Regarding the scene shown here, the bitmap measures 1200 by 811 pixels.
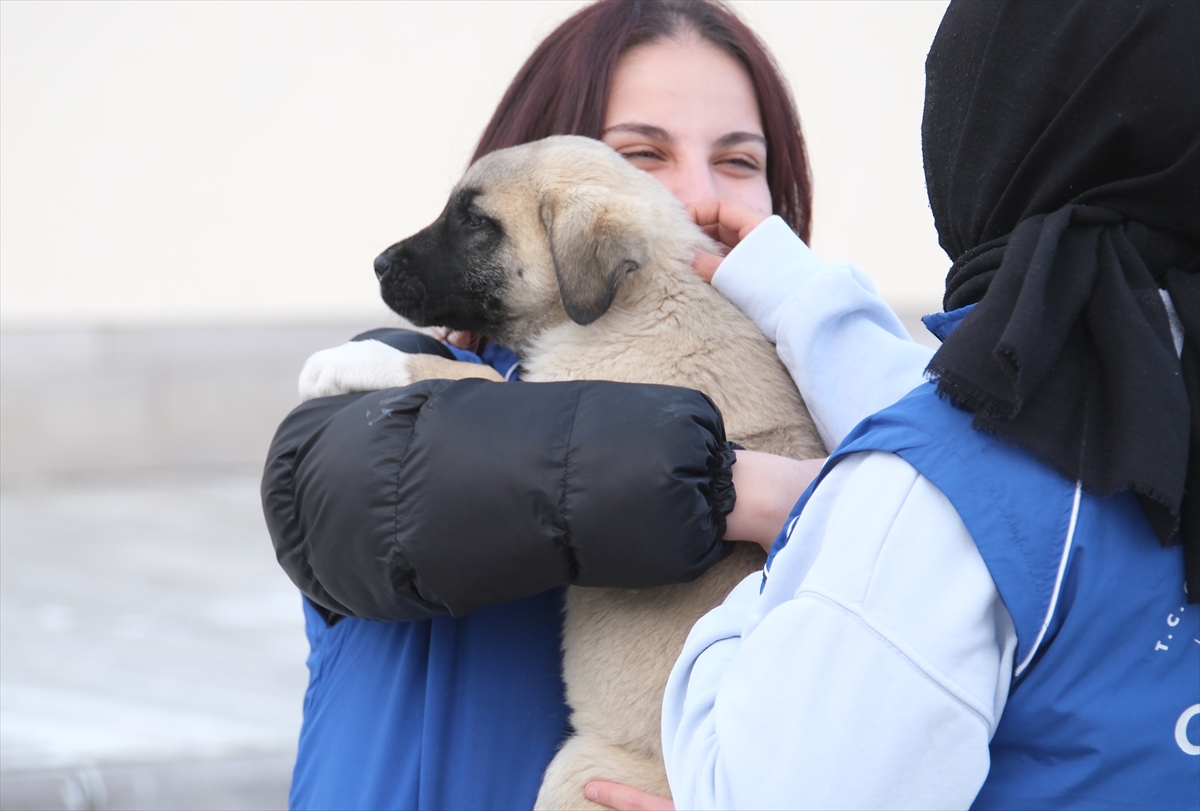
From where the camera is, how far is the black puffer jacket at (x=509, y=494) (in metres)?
1.43

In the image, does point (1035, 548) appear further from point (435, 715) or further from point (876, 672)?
point (435, 715)

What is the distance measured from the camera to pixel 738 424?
1.98m

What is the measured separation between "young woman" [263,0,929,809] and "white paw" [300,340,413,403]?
15 cm

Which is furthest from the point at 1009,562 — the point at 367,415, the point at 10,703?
the point at 10,703

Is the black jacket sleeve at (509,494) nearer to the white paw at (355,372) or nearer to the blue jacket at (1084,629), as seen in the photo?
the white paw at (355,372)

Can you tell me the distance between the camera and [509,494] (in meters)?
1.43

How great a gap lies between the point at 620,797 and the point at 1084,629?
36.0 inches

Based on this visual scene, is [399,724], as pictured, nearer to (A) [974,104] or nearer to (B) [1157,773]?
(B) [1157,773]

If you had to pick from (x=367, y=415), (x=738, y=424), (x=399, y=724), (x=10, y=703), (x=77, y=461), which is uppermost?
(x=367, y=415)

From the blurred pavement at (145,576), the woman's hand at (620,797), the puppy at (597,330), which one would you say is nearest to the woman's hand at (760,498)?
the puppy at (597,330)

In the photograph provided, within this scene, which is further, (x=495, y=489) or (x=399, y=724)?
(x=399, y=724)

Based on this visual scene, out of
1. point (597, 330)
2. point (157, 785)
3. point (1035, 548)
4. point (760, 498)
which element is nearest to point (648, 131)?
point (597, 330)

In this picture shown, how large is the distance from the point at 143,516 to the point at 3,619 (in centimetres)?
188

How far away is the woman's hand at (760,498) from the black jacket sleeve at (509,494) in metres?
0.03
